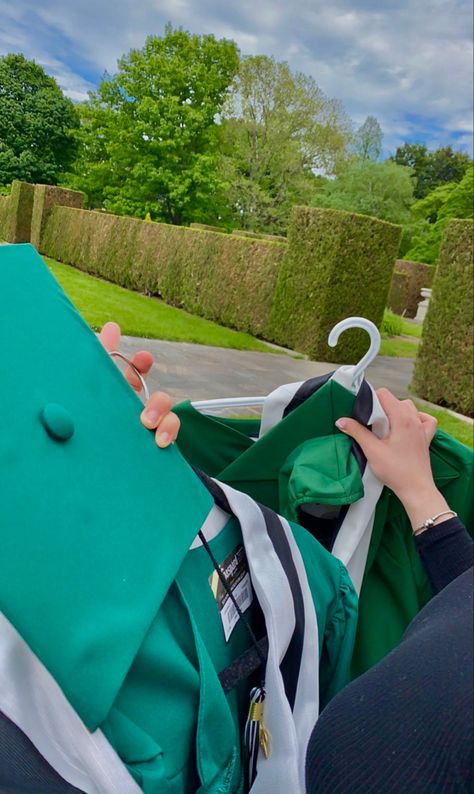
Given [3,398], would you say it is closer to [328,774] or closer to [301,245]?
[328,774]

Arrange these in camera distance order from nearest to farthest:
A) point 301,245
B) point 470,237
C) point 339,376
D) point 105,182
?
point 339,376 → point 105,182 → point 470,237 → point 301,245

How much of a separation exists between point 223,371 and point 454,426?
77.9 inches

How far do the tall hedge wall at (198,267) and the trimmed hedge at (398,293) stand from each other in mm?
7977

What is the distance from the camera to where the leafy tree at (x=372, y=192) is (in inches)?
711

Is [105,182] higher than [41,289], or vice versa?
[105,182]

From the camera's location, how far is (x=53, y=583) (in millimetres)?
396

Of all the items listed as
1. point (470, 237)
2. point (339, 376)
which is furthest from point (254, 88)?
point (470, 237)

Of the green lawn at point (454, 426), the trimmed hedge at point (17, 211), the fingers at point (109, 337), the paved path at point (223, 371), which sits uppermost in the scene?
the trimmed hedge at point (17, 211)

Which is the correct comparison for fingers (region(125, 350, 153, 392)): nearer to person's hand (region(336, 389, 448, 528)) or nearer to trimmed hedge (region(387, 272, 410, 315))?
person's hand (region(336, 389, 448, 528))

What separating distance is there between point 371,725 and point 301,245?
7.05 metres

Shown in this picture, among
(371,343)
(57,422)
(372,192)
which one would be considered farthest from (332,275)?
(372,192)

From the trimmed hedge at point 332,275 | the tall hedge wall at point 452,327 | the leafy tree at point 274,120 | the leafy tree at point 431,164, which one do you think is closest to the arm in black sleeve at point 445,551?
the leafy tree at point 274,120

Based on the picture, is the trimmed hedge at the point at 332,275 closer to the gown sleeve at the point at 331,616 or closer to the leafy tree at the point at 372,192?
the gown sleeve at the point at 331,616

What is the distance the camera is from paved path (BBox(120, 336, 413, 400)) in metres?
3.98
